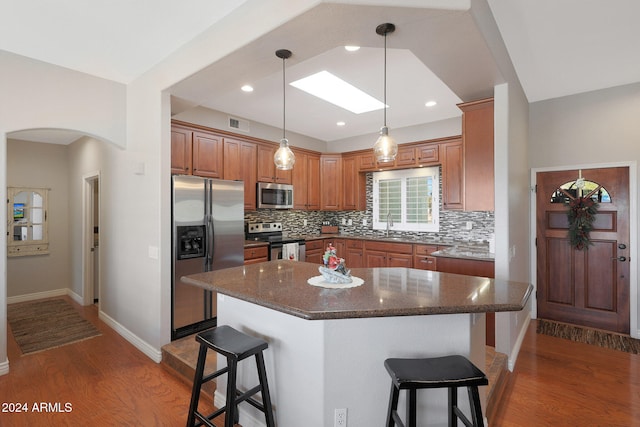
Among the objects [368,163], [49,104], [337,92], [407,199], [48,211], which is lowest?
[48,211]

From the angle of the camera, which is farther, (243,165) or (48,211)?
(48,211)

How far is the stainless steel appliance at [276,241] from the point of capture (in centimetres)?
454

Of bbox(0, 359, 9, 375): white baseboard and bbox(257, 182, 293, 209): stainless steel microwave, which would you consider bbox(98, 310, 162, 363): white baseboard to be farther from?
bbox(257, 182, 293, 209): stainless steel microwave

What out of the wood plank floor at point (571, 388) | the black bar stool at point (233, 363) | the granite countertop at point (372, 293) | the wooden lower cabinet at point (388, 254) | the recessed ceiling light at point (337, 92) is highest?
the recessed ceiling light at point (337, 92)

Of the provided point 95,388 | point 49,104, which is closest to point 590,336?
point 95,388

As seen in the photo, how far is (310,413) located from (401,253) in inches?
129

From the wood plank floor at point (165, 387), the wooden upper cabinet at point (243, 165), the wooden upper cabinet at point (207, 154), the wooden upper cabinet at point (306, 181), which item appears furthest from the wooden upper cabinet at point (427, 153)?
the wooden upper cabinet at point (207, 154)

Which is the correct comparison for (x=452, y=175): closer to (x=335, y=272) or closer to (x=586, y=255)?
(x=586, y=255)

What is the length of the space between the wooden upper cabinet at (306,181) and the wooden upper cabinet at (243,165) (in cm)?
85

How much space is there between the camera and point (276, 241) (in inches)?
179

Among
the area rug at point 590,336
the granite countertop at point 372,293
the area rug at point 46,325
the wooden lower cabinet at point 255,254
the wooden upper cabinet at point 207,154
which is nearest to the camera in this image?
the granite countertop at point 372,293

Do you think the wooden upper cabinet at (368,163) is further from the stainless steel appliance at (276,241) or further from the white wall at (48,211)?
the white wall at (48,211)

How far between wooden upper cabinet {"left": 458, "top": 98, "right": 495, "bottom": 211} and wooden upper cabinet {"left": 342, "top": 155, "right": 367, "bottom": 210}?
8.73 feet

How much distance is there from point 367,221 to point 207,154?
9.88ft
